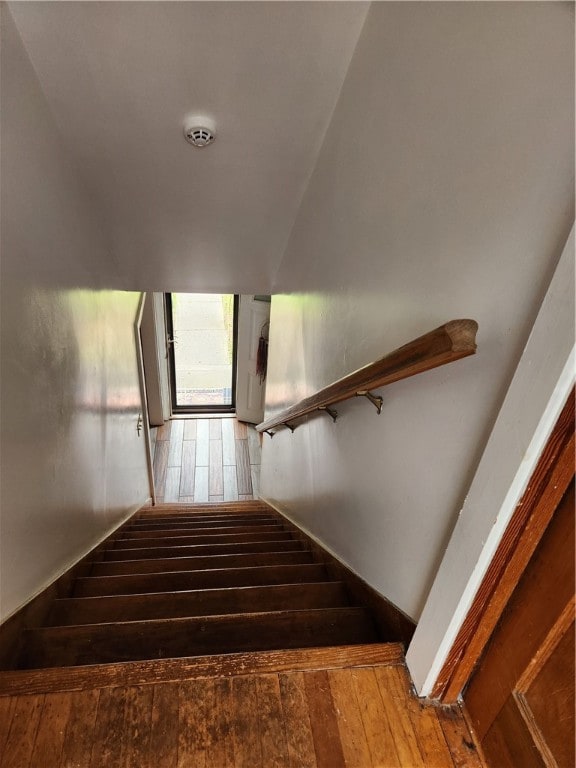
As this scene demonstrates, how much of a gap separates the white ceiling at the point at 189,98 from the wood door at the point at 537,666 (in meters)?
1.56

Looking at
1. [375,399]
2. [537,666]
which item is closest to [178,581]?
[375,399]

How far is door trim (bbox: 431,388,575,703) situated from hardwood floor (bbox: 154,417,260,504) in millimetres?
4001

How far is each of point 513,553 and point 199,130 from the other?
1.88 m

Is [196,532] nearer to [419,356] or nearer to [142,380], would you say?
[142,380]

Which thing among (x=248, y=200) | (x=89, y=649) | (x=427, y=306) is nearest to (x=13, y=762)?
(x=89, y=649)

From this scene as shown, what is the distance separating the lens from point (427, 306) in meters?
1.04

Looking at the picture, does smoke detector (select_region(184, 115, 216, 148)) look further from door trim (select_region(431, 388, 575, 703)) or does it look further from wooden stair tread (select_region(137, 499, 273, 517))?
wooden stair tread (select_region(137, 499, 273, 517))

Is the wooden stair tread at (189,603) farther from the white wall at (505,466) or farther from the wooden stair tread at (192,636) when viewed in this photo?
the white wall at (505,466)

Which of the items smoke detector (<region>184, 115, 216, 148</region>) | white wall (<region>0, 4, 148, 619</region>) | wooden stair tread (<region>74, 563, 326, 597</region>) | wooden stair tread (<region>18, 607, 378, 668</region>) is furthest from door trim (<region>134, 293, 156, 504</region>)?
wooden stair tread (<region>18, 607, 378, 668</region>)

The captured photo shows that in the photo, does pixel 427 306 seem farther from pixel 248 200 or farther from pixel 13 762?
pixel 248 200

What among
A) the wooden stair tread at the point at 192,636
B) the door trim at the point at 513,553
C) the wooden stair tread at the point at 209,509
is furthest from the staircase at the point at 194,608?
the wooden stair tread at the point at 209,509

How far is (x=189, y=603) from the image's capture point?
61.2 inches

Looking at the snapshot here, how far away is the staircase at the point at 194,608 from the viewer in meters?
1.29

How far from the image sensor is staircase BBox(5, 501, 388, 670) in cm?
129
